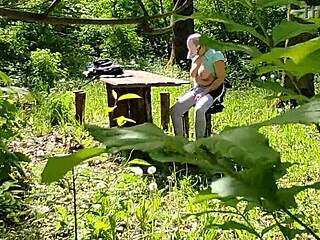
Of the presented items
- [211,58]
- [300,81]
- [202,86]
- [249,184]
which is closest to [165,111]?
[202,86]

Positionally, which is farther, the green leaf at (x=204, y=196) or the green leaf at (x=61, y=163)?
the green leaf at (x=204, y=196)

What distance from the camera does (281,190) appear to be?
1.79 feet

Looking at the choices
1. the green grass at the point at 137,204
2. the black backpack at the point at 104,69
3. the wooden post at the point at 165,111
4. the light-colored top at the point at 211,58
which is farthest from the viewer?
the black backpack at the point at 104,69

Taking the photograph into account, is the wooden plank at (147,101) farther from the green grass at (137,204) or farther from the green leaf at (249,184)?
the green leaf at (249,184)

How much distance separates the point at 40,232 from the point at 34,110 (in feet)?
13.5

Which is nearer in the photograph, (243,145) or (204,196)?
(243,145)

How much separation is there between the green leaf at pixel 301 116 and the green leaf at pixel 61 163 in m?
0.12

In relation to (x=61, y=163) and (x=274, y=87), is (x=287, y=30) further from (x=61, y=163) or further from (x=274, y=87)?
(x=61, y=163)

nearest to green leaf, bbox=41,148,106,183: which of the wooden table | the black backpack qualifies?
the wooden table

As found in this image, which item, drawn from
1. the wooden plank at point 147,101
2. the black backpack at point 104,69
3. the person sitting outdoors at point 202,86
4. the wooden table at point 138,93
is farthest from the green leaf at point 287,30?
the black backpack at point 104,69

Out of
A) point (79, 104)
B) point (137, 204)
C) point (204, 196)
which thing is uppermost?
point (204, 196)

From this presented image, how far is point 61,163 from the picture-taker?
0.47m

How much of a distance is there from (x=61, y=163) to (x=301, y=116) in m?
0.17

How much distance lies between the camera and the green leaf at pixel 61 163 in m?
0.46
